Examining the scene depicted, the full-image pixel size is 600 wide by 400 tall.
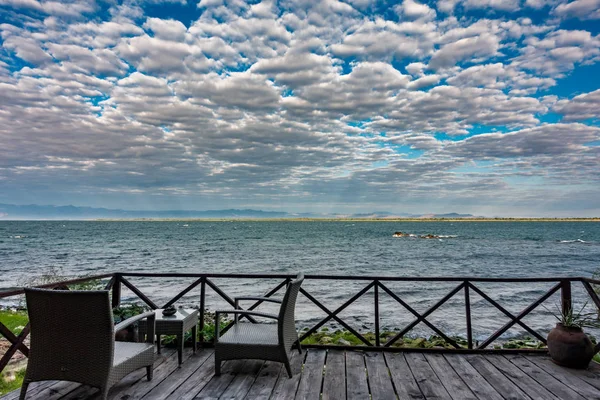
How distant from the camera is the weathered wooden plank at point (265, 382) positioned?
3.43m

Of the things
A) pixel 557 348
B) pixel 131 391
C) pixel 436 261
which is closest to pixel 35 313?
pixel 131 391

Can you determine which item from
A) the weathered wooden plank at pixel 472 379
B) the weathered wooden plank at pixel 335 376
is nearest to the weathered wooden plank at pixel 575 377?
the weathered wooden plank at pixel 472 379

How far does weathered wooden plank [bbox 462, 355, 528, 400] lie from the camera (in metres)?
3.44

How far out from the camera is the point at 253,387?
3.63 metres

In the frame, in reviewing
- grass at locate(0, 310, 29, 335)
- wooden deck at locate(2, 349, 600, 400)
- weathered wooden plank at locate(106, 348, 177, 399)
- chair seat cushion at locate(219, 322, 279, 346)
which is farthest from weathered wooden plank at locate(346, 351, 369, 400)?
grass at locate(0, 310, 29, 335)

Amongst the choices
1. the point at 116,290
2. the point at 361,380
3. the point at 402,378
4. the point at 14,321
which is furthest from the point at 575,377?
the point at 14,321

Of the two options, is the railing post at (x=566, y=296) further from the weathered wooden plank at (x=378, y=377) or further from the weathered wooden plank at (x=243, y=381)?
Answer: the weathered wooden plank at (x=243, y=381)

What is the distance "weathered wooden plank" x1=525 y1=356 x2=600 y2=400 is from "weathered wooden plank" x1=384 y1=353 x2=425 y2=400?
1.51 meters

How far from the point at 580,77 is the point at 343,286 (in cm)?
1183

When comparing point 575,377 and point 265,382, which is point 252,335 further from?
point 575,377

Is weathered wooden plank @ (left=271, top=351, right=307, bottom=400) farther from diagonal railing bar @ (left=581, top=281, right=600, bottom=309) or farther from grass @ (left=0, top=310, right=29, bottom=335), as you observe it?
grass @ (left=0, top=310, right=29, bottom=335)

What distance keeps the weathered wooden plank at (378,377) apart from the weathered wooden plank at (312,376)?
52 centimetres

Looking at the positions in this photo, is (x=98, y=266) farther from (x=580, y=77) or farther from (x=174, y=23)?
(x=580, y=77)

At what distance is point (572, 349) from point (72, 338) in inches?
200
